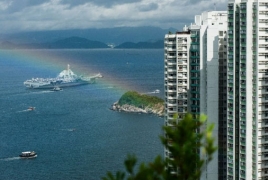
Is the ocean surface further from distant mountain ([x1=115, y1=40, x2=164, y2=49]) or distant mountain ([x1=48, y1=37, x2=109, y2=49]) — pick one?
distant mountain ([x1=48, y1=37, x2=109, y2=49])

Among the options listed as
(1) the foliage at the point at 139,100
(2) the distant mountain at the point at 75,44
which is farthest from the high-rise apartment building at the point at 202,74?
(2) the distant mountain at the point at 75,44

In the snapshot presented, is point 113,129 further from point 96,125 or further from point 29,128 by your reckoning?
point 29,128

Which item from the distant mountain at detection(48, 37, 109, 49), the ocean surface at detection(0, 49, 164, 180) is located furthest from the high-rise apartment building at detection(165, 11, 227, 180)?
the distant mountain at detection(48, 37, 109, 49)

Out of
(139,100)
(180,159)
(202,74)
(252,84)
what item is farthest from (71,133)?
(180,159)

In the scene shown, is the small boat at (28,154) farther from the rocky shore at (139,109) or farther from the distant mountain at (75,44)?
the distant mountain at (75,44)

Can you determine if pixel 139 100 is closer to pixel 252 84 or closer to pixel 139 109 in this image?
pixel 139 109

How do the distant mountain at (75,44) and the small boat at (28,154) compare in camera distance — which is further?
the distant mountain at (75,44)
